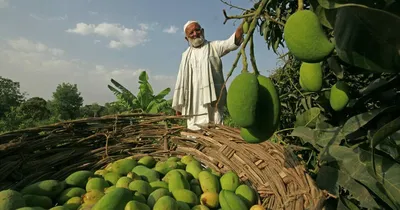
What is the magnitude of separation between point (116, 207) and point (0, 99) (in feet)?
89.9

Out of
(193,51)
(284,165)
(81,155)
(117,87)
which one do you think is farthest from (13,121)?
(284,165)

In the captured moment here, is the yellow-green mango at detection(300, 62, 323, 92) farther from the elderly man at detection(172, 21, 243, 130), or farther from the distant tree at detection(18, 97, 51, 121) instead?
the distant tree at detection(18, 97, 51, 121)

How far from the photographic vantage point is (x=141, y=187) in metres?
1.40

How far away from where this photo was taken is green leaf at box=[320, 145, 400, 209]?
1.97 ft

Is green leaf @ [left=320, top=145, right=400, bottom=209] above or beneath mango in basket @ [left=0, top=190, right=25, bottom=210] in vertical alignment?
above

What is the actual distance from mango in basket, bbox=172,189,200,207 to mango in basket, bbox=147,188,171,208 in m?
0.04

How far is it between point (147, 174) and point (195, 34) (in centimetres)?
261

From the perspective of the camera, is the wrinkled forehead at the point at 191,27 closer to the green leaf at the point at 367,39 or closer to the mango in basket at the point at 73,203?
the mango in basket at the point at 73,203

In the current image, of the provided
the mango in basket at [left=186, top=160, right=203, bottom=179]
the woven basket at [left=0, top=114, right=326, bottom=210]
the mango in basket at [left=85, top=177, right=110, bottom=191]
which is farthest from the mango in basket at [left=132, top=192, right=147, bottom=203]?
the woven basket at [left=0, top=114, right=326, bottom=210]

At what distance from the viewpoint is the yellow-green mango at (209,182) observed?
1454mm

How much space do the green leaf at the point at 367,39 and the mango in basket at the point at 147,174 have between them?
4.08 feet

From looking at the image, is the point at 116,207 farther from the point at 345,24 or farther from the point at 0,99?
the point at 0,99

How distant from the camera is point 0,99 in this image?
80.3ft

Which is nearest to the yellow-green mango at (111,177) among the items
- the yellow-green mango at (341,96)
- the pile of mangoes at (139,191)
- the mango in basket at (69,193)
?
the pile of mangoes at (139,191)
